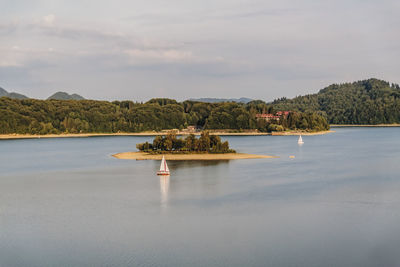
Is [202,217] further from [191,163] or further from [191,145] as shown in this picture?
[191,145]

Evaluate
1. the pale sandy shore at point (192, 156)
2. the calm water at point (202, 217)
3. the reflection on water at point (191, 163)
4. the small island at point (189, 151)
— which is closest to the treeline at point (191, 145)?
the small island at point (189, 151)

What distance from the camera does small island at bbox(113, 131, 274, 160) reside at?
81.0m

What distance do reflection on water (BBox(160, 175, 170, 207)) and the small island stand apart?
2244cm

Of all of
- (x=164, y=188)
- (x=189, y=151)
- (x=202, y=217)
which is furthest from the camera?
(x=189, y=151)

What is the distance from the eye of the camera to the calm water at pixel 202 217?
26.7 m

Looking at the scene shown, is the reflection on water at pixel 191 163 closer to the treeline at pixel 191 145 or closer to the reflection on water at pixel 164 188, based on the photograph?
the treeline at pixel 191 145

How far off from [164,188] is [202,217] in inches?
560

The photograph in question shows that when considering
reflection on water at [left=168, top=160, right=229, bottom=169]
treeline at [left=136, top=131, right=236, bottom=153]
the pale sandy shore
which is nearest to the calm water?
reflection on water at [left=168, top=160, right=229, bottom=169]

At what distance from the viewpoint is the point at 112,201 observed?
140ft

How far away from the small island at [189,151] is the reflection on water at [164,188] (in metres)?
22.4

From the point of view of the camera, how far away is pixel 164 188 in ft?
163

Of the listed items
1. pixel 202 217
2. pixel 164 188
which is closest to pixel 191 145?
pixel 164 188

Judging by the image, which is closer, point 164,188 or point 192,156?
point 164,188

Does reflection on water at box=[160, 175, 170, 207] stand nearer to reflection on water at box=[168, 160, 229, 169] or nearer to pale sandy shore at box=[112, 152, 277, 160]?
reflection on water at box=[168, 160, 229, 169]
